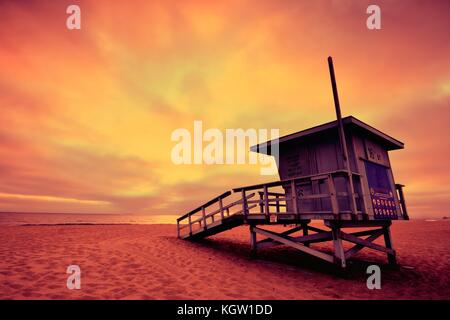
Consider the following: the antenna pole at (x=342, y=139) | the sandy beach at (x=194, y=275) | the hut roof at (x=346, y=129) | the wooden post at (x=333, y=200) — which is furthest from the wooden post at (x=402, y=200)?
the wooden post at (x=333, y=200)

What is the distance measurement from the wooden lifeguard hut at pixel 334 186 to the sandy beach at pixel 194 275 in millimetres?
954

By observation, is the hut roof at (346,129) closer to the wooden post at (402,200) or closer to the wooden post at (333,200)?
the wooden post at (402,200)

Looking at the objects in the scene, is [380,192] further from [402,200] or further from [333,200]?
[333,200]

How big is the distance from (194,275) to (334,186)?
5.42 m

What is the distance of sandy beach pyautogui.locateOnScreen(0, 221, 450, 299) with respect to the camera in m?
5.85

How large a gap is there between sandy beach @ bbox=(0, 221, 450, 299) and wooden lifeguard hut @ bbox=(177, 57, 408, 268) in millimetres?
954

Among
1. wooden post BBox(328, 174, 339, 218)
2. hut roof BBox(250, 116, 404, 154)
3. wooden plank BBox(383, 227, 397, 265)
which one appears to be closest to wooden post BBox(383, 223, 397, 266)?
wooden plank BBox(383, 227, 397, 265)

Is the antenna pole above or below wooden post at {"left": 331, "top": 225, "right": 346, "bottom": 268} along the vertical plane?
above

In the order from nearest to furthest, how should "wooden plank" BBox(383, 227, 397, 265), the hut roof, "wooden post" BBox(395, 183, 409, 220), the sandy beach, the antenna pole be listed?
the sandy beach < the antenna pole < the hut roof < "wooden plank" BBox(383, 227, 397, 265) < "wooden post" BBox(395, 183, 409, 220)

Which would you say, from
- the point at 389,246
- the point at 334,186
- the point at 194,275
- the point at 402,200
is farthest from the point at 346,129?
the point at 194,275

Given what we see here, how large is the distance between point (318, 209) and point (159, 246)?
24.7 feet

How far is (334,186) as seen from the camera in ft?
26.7

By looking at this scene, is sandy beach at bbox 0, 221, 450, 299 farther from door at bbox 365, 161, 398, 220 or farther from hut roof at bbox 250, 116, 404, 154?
hut roof at bbox 250, 116, 404, 154

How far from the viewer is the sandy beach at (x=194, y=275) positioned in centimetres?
585
